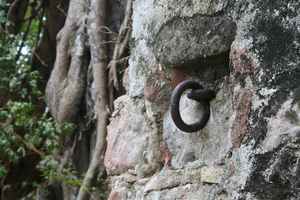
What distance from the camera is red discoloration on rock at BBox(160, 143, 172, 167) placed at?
1452mm

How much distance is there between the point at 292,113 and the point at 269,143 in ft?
0.21

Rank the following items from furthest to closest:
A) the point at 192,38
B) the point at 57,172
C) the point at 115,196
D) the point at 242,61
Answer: the point at 57,172, the point at 115,196, the point at 192,38, the point at 242,61

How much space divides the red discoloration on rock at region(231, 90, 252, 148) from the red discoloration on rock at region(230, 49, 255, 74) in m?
0.04

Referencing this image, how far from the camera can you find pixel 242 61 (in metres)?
1.16

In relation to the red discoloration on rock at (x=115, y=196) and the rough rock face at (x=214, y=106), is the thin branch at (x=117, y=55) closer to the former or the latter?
the rough rock face at (x=214, y=106)

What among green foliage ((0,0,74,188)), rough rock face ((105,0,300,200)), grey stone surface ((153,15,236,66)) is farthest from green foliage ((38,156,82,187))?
grey stone surface ((153,15,236,66))

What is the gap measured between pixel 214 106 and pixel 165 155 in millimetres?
199

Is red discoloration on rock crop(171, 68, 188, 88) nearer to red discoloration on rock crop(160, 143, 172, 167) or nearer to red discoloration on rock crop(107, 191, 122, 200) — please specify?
red discoloration on rock crop(160, 143, 172, 167)

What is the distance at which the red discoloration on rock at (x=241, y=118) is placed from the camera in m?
1.15

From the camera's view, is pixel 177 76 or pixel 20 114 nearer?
pixel 177 76

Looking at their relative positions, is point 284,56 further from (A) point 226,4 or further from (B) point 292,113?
(A) point 226,4

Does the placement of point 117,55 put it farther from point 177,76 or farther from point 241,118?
point 241,118

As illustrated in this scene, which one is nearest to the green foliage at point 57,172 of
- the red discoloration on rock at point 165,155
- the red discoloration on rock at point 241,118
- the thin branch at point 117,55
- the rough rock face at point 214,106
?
the thin branch at point 117,55

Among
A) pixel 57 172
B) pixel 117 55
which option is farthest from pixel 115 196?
pixel 57 172
